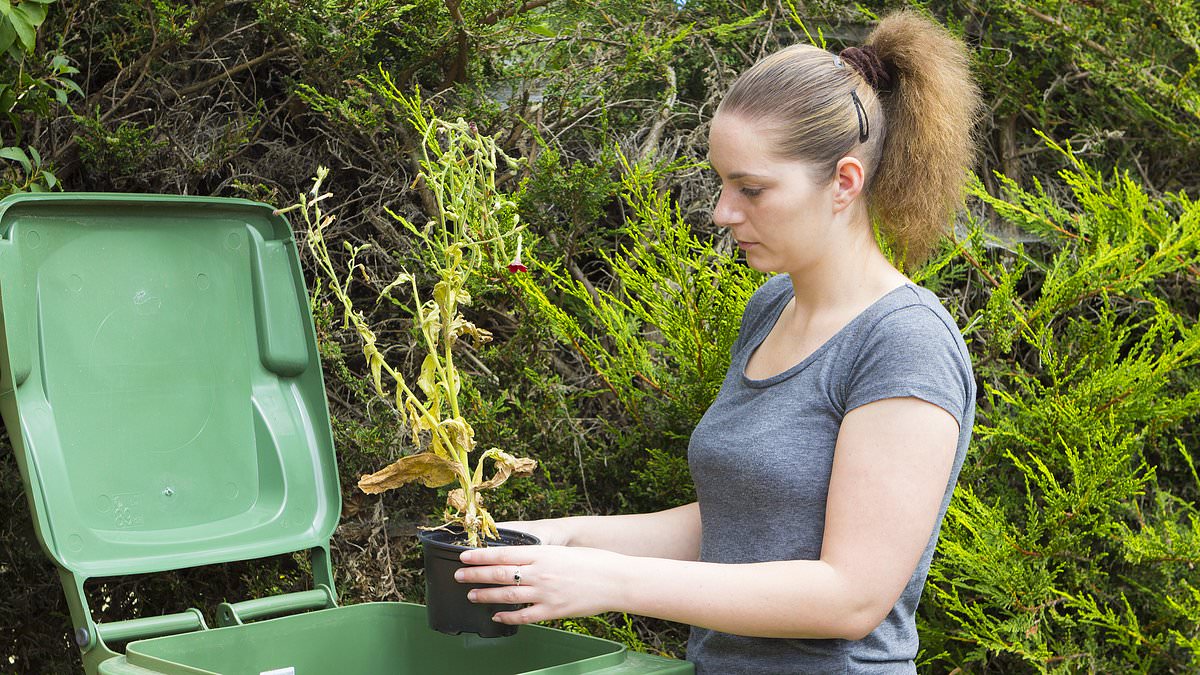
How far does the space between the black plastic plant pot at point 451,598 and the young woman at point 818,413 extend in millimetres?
23

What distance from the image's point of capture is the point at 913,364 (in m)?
1.25

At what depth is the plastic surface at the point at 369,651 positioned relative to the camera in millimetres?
1322

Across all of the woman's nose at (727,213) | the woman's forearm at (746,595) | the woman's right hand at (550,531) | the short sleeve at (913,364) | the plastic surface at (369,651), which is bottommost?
the plastic surface at (369,651)

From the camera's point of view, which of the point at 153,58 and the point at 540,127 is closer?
the point at 153,58

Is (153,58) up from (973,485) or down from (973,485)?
up

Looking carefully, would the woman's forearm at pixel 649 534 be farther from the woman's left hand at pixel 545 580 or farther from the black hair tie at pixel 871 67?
the black hair tie at pixel 871 67

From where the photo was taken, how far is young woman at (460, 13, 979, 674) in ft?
3.96

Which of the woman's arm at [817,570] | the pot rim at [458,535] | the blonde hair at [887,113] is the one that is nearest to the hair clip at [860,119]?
the blonde hair at [887,113]

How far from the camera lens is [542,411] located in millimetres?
2336

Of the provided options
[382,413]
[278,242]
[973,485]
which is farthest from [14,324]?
[973,485]

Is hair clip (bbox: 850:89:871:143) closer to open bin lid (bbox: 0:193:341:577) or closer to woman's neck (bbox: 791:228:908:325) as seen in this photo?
woman's neck (bbox: 791:228:908:325)

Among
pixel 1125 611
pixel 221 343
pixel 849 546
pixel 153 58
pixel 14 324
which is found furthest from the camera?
pixel 1125 611

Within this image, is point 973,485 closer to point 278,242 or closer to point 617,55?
point 617,55

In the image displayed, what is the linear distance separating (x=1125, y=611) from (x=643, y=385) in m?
1.11
